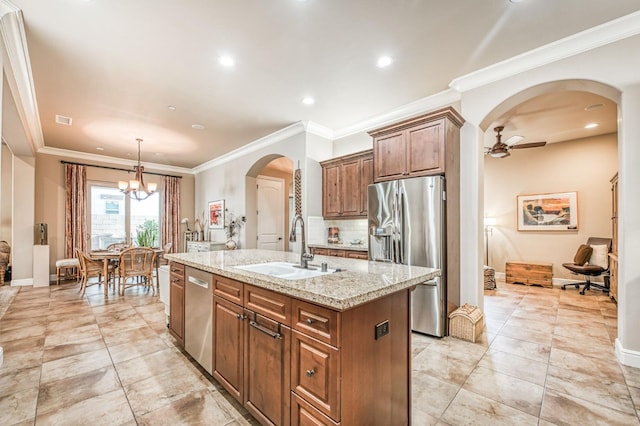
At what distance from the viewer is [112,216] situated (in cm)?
715

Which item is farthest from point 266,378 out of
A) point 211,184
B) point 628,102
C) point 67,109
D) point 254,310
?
point 211,184

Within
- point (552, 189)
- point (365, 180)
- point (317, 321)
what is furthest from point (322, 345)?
point (552, 189)

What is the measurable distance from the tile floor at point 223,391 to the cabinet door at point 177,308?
17 centimetres

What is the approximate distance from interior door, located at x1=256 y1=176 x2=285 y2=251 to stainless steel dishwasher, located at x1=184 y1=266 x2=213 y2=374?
13.9 ft

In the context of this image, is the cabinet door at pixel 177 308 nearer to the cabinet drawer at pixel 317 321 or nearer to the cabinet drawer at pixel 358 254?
the cabinet drawer at pixel 317 321

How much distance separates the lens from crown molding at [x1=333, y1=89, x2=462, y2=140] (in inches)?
144

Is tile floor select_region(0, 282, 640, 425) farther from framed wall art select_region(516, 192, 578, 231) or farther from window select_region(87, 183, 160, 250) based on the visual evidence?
window select_region(87, 183, 160, 250)

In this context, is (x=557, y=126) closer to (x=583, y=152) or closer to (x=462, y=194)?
(x=583, y=152)

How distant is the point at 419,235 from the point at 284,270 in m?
1.65

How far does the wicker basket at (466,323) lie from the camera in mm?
3004

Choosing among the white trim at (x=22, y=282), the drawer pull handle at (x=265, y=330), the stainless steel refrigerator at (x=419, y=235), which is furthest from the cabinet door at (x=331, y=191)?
the white trim at (x=22, y=282)

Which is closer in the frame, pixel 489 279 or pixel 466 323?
pixel 466 323

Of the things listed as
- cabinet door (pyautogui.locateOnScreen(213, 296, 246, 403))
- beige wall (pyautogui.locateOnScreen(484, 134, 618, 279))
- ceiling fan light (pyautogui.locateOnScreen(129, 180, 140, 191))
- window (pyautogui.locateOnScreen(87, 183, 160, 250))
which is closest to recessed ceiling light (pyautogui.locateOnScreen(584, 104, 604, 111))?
beige wall (pyautogui.locateOnScreen(484, 134, 618, 279))

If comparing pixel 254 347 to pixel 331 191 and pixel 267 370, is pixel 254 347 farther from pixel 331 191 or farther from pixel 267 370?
pixel 331 191
